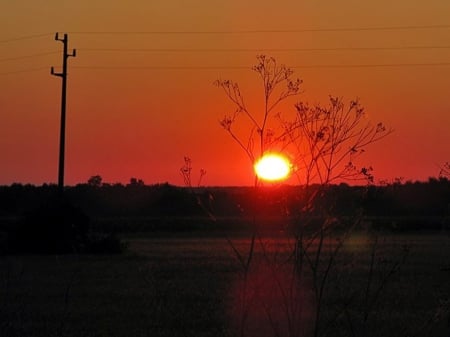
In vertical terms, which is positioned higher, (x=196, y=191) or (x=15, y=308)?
(x=196, y=191)

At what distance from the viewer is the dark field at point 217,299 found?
11719 millimetres

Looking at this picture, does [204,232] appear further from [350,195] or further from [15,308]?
[350,195]

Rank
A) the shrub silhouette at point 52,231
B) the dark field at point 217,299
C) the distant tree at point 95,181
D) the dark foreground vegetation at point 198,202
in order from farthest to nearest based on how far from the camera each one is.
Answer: the distant tree at point 95,181
the shrub silhouette at point 52,231
the dark field at point 217,299
the dark foreground vegetation at point 198,202

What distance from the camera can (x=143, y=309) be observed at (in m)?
17.4

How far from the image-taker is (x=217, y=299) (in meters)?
19.2

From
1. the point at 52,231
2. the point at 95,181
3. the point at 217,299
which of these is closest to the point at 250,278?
the point at 217,299

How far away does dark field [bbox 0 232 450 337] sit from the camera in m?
11.7

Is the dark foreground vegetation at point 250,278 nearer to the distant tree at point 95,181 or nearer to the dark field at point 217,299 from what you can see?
the dark field at point 217,299

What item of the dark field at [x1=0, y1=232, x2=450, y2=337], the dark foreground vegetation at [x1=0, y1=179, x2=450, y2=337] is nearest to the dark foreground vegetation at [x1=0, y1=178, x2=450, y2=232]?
the dark foreground vegetation at [x1=0, y1=179, x2=450, y2=337]

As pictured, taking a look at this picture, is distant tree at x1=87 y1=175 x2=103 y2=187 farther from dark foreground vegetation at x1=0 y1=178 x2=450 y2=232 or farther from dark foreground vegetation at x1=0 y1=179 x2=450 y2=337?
dark foreground vegetation at x1=0 y1=179 x2=450 y2=337

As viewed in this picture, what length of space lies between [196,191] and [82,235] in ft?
116

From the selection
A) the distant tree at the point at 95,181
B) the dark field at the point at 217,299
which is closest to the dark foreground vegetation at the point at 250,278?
the dark field at the point at 217,299

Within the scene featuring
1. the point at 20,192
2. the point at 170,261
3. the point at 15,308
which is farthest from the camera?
the point at 20,192

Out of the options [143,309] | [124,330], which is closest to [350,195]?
[124,330]
